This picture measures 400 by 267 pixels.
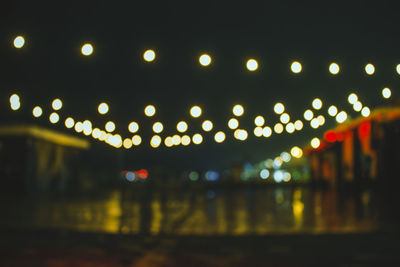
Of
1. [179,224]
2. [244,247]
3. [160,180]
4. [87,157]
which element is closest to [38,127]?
[87,157]

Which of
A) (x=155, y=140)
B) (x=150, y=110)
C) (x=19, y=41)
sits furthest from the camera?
(x=155, y=140)

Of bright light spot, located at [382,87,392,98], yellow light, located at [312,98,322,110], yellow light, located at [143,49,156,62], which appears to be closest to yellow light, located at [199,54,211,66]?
yellow light, located at [143,49,156,62]

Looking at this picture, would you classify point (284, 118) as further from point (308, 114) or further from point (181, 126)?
point (181, 126)

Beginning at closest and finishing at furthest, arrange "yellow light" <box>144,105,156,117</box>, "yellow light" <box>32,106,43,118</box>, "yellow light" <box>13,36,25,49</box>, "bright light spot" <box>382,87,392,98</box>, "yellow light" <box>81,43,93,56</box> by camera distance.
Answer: "yellow light" <box>13,36,25,49</box> < "yellow light" <box>81,43,93,56</box> < "bright light spot" <box>382,87,392,98</box> < "yellow light" <box>144,105,156,117</box> < "yellow light" <box>32,106,43,118</box>

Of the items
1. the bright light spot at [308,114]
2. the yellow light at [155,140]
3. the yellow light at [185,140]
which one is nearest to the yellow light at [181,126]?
the yellow light at [155,140]

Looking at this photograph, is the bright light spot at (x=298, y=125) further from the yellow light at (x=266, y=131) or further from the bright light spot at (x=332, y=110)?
the bright light spot at (x=332, y=110)

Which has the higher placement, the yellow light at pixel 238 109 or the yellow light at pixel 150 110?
the yellow light at pixel 238 109

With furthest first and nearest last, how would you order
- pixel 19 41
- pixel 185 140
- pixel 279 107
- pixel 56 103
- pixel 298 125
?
1. pixel 185 140
2. pixel 298 125
3. pixel 279 107
4. pixel 56 103
5. pixel 19 41

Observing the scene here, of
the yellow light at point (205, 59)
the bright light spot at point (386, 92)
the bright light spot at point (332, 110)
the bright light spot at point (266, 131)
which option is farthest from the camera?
the bright light spot at point (266, 131)

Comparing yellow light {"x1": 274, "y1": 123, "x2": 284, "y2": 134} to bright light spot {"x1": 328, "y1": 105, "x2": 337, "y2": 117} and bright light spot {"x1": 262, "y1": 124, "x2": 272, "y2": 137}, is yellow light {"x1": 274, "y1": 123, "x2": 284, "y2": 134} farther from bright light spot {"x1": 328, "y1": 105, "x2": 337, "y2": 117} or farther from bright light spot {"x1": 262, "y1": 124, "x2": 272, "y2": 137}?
bright light spot {"x1": 328, "y1": 105, "x2": 337, "y2": 117}

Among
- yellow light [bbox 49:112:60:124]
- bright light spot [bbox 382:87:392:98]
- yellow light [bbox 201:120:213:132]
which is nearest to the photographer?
bright light spot [bbox 382:87:392:98]

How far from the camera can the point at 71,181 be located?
26875 mm

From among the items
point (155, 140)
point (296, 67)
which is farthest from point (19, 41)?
point (155, 140)

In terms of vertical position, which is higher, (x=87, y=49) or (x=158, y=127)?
(x=87, y=49)
